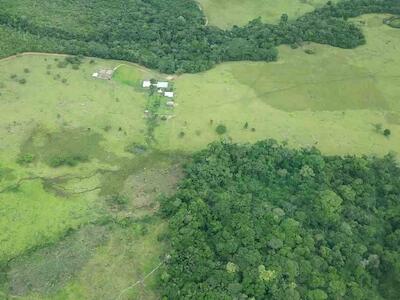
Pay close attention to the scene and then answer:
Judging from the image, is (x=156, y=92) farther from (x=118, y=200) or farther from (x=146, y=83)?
(x=118, y=200)

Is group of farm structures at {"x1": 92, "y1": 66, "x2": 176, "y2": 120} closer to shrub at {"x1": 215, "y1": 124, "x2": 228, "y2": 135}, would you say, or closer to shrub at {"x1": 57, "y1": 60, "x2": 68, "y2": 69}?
shrub at {"x1": 57, "y1": 60, "x2": 68, "y2": 69}

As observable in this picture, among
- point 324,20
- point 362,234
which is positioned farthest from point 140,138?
point 324,20

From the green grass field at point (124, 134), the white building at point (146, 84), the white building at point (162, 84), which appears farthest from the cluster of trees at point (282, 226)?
the white building at point (146, 84)

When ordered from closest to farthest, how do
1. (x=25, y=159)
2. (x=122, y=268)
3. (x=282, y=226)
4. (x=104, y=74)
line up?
(x=122, y=268)
(x=282, y=226)
(x=25, y=159)
(x=104, y=74)

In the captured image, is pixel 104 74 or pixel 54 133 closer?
pixel 54 133

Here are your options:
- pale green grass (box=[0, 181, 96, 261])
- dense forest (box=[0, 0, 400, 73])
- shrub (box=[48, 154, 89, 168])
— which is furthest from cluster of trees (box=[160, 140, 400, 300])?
dense forest (box=[0, 0, 400, 73])

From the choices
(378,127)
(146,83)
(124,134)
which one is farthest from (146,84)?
(378,127)

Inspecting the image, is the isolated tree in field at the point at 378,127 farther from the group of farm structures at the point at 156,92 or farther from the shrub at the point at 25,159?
the shrub at the point at 25,159
